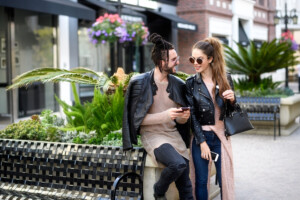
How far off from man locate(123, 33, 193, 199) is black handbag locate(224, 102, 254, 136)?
402mm

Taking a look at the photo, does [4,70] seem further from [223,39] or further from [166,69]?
[223,39]

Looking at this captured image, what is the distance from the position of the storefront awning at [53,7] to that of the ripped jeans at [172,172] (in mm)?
8993

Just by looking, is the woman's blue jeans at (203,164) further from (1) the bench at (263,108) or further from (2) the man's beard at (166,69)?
(1) the bench at (263,108)

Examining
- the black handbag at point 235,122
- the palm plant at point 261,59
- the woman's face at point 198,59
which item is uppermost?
the palm plant at point 261,59

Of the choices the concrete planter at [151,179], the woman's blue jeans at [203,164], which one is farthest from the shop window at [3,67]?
the woman's blue jeans at [203,164]

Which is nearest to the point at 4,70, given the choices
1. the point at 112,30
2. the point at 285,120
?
the point at 112,30

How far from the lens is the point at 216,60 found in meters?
4.15

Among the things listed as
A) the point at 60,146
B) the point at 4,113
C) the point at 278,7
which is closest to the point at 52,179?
the point at 60,146

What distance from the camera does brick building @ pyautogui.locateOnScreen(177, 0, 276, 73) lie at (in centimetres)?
2327

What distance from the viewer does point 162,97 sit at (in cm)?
393

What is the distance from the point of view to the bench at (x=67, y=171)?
405 centimetres

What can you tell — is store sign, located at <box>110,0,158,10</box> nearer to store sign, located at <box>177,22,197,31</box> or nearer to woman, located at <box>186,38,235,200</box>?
store sign, located at <box>177,22,197,31</box>

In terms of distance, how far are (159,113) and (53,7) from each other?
32.6 ft

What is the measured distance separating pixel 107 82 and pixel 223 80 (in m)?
1.77
